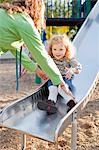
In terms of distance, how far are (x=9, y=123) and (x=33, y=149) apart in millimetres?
440

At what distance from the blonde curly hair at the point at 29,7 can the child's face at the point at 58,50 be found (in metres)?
0.79

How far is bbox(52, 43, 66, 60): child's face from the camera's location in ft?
10.5

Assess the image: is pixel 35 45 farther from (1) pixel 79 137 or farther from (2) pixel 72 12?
(2) pixel 72 12

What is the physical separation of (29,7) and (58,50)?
3.08 ft

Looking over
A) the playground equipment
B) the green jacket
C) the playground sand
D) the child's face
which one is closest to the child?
the child's face

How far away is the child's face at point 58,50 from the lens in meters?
3.20

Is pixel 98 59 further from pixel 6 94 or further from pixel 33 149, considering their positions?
pixel 33 149

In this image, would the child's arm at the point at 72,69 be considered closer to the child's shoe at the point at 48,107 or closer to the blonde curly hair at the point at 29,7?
the child's shoe at the point at 48,107

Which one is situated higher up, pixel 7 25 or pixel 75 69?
pixel 7 25

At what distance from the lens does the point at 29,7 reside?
2350 mm

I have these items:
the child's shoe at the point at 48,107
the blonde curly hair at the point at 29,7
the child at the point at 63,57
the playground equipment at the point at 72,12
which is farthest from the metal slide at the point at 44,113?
the playground equipment at the point at 72,12

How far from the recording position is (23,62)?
109 inches

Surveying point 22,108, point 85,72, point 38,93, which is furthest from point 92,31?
point 22,108

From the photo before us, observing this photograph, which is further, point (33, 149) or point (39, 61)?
point (33, 149)
